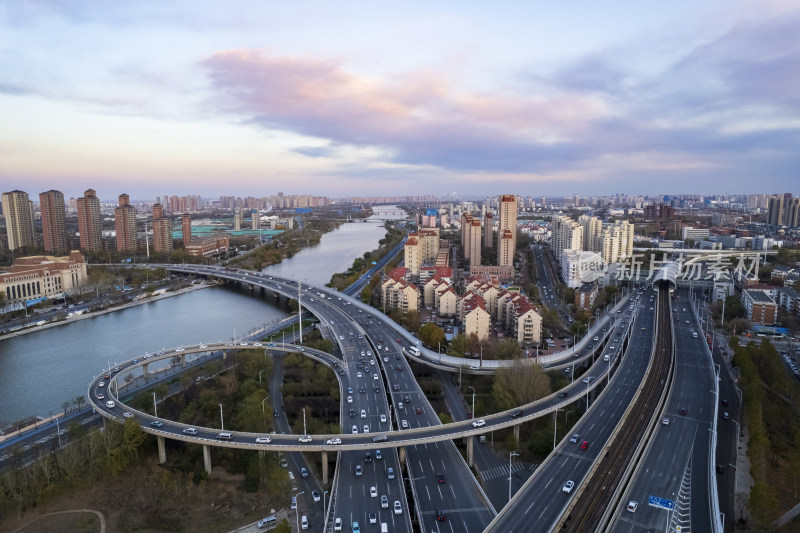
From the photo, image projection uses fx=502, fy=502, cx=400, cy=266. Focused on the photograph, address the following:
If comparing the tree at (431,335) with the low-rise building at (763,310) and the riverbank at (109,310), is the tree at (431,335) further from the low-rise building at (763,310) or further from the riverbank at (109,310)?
the riverbank at (109,310)

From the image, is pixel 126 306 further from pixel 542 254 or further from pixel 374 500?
pixel 542 254

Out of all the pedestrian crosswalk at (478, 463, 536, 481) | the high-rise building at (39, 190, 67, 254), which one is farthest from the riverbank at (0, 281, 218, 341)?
the pedestrian crosswalk at (478, 463, 536, 481)

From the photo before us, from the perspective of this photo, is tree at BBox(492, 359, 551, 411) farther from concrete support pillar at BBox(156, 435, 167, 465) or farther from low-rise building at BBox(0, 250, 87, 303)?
low-rise building at BBox(0, 250, 87, 303)

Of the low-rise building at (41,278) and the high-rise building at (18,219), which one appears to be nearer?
the low-rise building at (41,278)

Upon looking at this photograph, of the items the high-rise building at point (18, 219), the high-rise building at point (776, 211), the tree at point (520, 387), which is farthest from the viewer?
the high-rise building at point (776, 211)

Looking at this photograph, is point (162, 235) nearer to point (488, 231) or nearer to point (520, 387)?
point (488, 231)

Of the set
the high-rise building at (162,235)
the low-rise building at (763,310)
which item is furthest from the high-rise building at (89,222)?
the low-rise building at (763,310)
